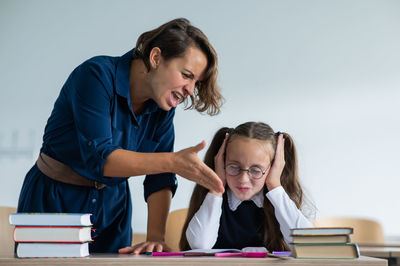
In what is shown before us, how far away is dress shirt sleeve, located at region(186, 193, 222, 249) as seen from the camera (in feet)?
5.23

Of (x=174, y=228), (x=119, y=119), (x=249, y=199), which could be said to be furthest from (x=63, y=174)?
(x=174, y=228)

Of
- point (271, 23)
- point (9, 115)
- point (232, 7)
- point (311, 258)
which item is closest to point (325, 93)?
point (271, 23)

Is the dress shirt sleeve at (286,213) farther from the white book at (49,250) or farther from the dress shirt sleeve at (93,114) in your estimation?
the white book at (49,250)

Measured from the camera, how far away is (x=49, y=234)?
1.01 meters

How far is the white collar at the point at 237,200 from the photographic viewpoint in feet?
5.55

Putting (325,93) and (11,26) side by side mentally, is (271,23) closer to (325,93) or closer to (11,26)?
(325,93)

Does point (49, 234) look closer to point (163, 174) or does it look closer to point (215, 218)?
point (163, 174)

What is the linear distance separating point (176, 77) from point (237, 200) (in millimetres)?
595

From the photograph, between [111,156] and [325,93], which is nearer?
[111,156]

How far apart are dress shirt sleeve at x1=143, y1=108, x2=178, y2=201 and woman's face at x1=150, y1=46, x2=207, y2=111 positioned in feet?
→ 0.62

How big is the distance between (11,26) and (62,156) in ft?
10.3

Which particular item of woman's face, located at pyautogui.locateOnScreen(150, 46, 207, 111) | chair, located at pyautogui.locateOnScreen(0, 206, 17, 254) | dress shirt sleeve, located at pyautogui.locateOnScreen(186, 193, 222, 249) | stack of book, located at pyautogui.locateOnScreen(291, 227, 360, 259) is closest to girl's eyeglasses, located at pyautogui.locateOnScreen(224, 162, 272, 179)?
dress shirt sleeve, located at pyautogui.locateOnScreen(186, 193, 222, 249)

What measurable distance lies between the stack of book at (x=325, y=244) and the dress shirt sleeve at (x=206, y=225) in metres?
0.62

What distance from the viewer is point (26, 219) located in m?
1.01
